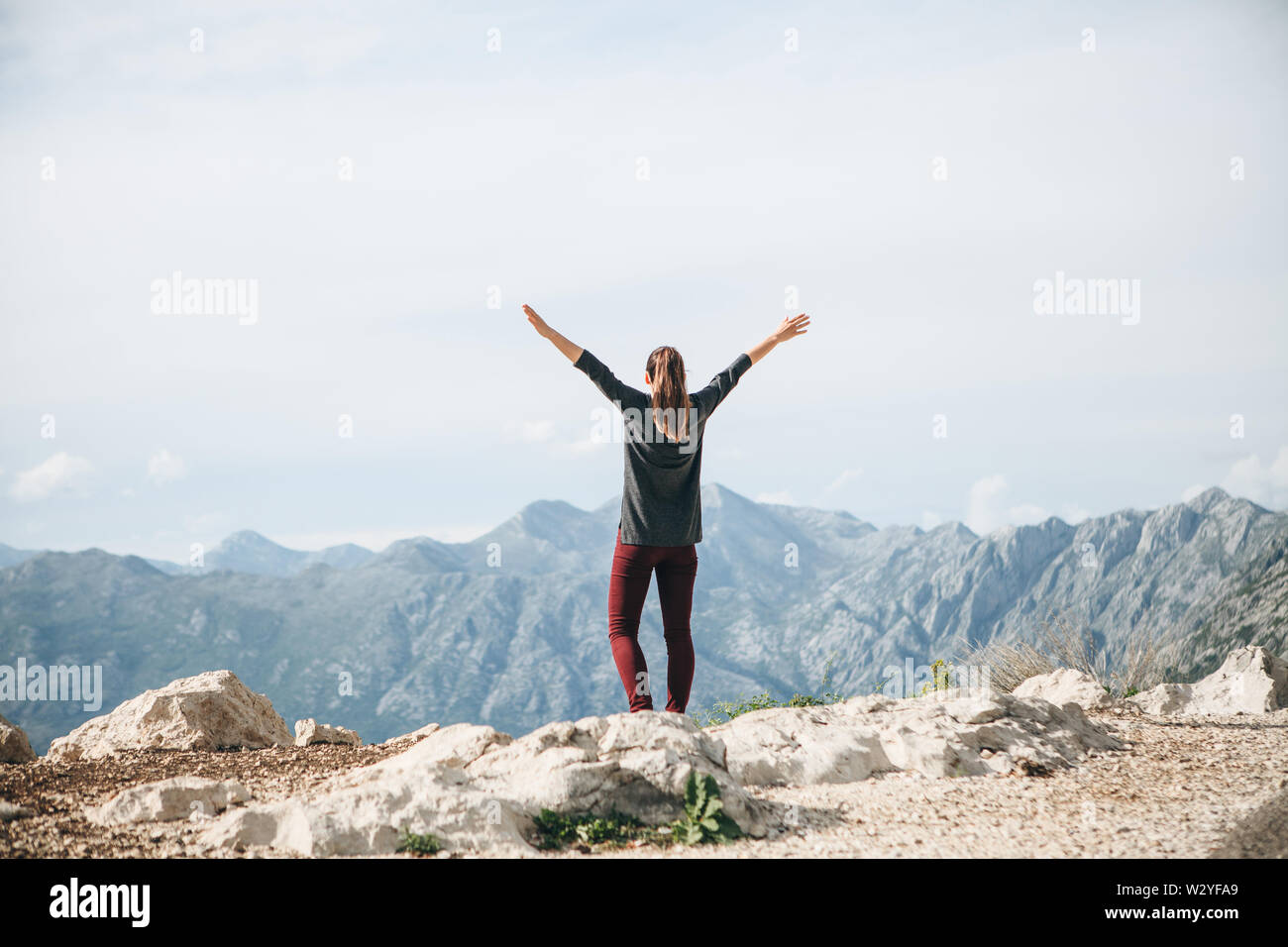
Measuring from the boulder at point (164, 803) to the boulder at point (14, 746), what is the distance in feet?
6.79

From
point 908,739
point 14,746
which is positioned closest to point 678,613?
point 908,739

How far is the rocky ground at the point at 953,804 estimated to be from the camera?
5086 millimetres

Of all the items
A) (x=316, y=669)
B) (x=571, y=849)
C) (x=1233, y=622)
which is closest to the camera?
(x=571, y=849)

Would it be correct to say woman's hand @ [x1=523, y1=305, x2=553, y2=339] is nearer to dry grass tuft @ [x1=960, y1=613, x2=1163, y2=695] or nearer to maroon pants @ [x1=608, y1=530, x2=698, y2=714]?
maroon pants @ [x1=608, y1=530, x2=698, y2=714]

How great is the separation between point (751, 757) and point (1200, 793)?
9.18 ft

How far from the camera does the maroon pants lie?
20.4 ft

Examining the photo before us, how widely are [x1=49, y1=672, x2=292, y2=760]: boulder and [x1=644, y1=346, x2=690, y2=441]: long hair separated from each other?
491 centimetres

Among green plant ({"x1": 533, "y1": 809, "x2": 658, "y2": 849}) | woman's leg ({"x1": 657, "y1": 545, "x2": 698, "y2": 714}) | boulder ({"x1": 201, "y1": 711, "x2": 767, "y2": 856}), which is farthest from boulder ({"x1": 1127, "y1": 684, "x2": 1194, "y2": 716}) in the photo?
green plant ({"x1": 533, "y1": 809, "x2": 658, "y2": 849})

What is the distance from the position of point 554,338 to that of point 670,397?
2.62 ft

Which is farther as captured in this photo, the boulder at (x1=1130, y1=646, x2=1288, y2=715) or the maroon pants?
the boulder at (x1=1130, y1=646, x2=1288, y2=715)

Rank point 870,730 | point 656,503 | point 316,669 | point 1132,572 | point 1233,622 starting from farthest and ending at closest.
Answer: point 316,669 < point 1132,572 < point 1233,622 < point 870,730 < point 656,503
